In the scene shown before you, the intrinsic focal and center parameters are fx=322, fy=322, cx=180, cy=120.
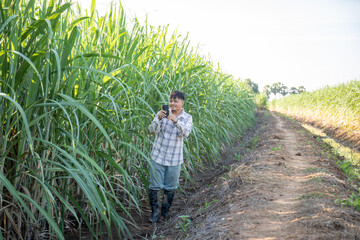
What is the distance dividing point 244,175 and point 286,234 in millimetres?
1567

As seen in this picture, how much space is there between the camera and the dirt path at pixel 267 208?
215cm

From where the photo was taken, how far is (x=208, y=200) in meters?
3.37

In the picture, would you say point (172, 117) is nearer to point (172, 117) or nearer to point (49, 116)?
point (172, 117)

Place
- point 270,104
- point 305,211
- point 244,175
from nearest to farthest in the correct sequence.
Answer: point 305,211 < point 244,175 < point 270,104

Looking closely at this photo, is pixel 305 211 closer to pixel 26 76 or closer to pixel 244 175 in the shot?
pixel 244 175

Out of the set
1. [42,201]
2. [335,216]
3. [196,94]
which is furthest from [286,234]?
[196,94]

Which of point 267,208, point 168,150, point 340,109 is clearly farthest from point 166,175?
point 340,109

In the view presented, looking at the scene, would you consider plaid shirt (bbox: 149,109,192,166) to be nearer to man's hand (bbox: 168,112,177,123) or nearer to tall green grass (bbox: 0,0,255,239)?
man's hand (bbox: 168,112,177,123)

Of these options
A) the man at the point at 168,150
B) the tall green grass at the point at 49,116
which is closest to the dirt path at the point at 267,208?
the man at the point at 168,150

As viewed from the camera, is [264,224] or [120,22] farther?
[120,22]

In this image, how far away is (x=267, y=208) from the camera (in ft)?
8.73

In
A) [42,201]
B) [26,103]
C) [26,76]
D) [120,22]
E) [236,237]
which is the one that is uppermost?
[120,22]

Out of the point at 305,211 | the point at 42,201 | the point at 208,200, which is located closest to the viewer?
the point at 42,201

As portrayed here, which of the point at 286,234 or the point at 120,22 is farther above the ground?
the point at 120,22
